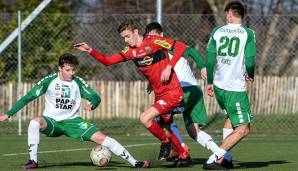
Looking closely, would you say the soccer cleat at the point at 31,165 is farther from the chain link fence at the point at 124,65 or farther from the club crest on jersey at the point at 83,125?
the chain link fence at the point at 124,65

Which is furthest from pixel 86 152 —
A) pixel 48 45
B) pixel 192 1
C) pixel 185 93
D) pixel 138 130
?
pixel 192 1

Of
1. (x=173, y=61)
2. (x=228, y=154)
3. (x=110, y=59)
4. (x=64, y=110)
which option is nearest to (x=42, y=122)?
(x=64, y=110)

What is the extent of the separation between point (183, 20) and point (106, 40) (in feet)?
6.45

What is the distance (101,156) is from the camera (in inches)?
439

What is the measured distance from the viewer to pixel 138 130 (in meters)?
19.1

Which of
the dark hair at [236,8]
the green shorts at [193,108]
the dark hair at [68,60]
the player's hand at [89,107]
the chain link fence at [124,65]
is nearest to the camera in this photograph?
the dark hair at [236,8]

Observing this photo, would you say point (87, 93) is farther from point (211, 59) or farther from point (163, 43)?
point (211, 59)

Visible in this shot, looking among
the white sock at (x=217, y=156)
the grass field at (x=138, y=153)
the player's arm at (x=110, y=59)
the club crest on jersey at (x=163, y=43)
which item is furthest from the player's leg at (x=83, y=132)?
the club crest on jersey at (x=163, y=43)

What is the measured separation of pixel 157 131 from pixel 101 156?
779mm

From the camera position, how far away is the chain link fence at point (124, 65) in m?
20.2

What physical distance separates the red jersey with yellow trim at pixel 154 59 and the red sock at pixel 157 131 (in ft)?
1.24

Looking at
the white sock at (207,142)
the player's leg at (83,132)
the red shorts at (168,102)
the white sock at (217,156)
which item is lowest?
the white sock at (217,156)

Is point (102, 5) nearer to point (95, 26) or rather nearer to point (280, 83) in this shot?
point (95, 26)

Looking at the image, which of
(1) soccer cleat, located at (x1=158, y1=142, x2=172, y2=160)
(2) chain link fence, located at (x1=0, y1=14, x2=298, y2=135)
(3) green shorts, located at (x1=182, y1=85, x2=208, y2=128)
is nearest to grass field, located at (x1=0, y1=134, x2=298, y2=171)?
(1) soccer cleat, located at (x1=158, y1=142, x2=172, y2=160)
